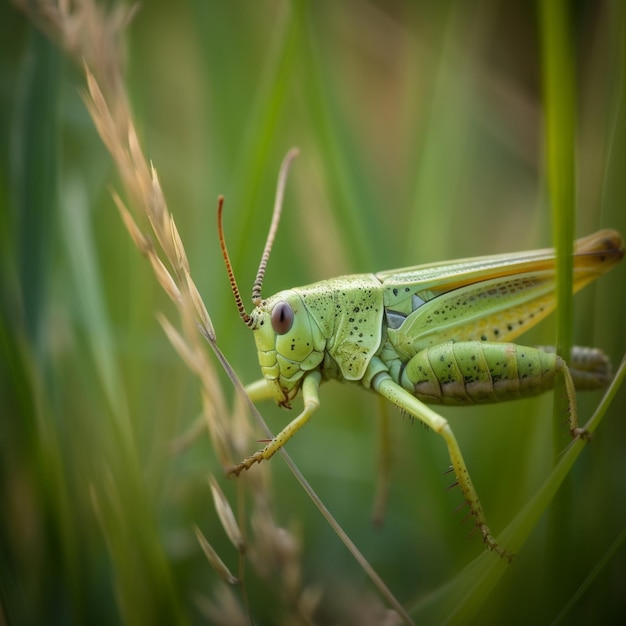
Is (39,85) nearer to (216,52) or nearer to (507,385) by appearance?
(216,52)

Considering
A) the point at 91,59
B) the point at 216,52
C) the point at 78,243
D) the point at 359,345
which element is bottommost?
the point at 359,345

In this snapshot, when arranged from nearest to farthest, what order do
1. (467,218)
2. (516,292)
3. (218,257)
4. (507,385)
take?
(507,385)
(516,292)
(218,257)
(467,218)

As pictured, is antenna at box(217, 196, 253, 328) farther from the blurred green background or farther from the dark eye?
the blurred green background

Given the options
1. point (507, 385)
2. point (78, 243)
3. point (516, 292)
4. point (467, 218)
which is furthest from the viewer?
point (467, 218)

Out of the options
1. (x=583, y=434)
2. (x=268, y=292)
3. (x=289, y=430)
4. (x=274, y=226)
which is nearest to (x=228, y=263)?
(x=274, y=226)

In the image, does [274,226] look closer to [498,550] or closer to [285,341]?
[285,341]

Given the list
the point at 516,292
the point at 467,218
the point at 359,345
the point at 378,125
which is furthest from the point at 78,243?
the point at 378,125
